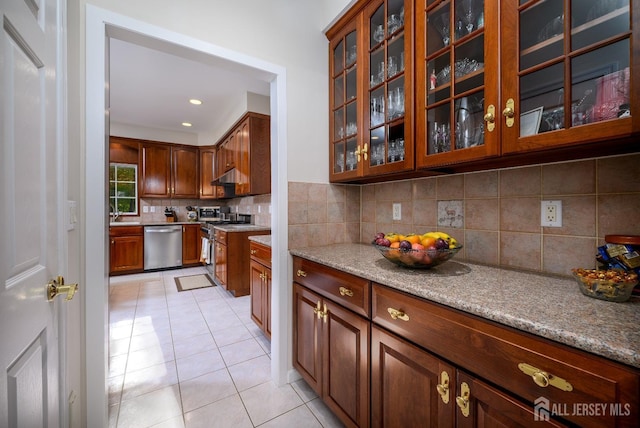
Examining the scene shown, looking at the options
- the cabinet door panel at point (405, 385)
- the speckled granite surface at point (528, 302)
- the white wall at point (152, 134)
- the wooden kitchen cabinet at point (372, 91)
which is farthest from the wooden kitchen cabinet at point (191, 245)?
the cabinet door panel at point (405, 385)

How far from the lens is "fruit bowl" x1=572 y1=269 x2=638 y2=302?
28.5 inches

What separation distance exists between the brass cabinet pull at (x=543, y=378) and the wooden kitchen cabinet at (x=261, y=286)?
1.59 meters

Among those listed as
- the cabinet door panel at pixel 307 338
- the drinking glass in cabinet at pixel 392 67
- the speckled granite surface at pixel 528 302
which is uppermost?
the drinking glass in cabinet at pixel 392 67

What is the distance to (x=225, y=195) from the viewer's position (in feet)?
15.9

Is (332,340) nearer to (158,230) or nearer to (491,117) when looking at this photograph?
(491,117)

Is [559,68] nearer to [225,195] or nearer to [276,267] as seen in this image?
[276,267]

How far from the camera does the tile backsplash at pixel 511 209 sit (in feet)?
3.12

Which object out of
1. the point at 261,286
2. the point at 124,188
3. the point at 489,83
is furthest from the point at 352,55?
the point at 124,188

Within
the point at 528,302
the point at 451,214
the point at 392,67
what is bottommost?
the point at 528,302

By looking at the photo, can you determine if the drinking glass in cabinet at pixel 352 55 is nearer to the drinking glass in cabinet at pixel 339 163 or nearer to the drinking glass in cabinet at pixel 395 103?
the drinking glass in cabinet at pixel 395 103

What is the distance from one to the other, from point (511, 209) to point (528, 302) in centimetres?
60

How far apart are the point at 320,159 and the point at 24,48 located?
4.58ft

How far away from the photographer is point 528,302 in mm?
750

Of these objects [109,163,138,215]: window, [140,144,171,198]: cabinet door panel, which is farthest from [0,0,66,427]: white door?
[109,163,138,215]: window
